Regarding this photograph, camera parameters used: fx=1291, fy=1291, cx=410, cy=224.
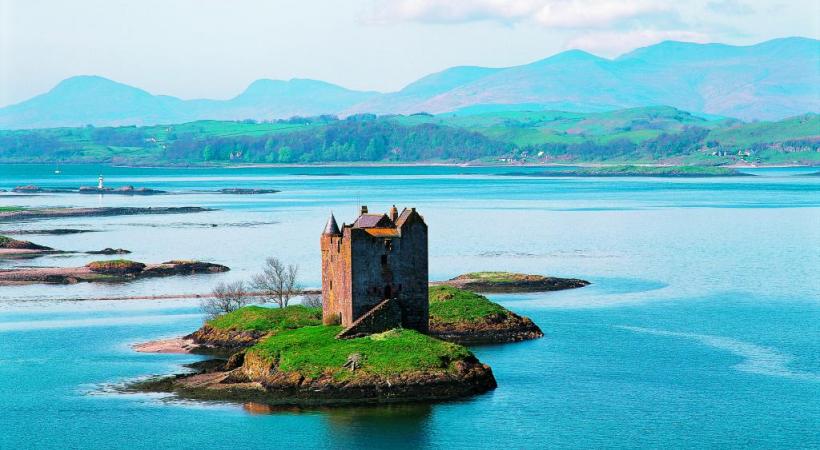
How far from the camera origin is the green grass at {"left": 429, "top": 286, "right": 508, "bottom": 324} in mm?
93812

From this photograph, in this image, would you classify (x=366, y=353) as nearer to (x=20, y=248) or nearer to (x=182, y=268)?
(x=182, y=268)

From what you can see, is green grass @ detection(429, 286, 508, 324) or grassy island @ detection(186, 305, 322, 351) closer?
grassy island @ detection(186, 305, 322, 351)

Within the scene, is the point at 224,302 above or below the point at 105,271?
above

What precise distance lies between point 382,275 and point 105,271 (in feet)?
211

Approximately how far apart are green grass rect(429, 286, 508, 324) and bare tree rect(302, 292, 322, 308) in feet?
33.5

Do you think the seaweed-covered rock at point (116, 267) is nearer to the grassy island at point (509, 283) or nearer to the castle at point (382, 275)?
the grassy island at point (509, 283)

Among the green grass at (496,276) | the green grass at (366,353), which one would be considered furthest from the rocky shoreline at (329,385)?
the green grass at (496,276)

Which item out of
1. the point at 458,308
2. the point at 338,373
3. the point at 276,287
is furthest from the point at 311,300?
the point at 338,373

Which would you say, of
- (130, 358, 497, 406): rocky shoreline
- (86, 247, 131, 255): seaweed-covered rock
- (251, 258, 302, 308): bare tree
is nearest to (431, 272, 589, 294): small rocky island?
(251, 258, 302, 308): bare tree

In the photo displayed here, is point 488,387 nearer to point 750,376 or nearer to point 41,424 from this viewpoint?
point 750,376

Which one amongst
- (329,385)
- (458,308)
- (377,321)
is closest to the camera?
(329,385)

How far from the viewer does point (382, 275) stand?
3073 inches

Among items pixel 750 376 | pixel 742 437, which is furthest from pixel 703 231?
Answer: pixel 742 437

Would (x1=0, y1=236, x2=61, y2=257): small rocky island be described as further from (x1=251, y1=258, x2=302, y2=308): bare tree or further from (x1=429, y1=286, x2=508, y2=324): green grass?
(x1=429, y1=286, x2=508, y2=324): green grass
